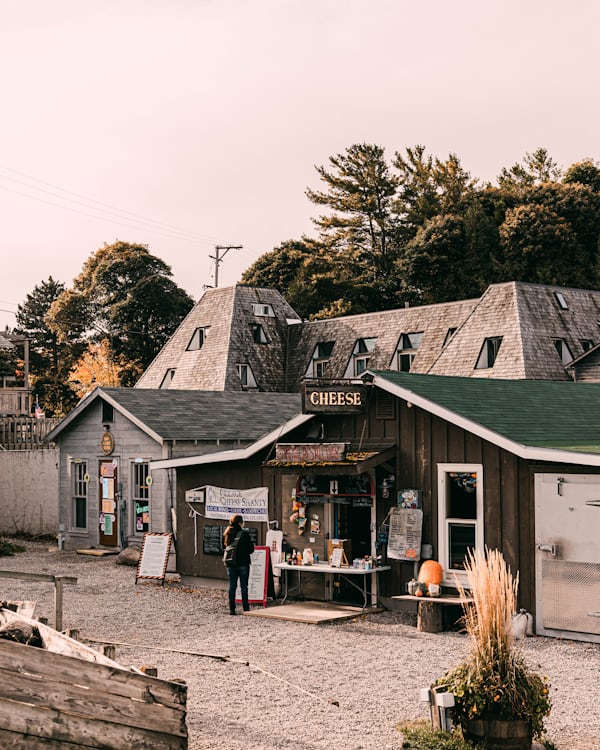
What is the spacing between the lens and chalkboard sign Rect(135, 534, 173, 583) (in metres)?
20.3

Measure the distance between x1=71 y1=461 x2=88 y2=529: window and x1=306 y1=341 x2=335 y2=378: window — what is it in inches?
651

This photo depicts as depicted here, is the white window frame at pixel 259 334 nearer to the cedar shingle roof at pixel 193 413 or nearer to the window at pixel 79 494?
the cedar shingle roof at pixel 193 413

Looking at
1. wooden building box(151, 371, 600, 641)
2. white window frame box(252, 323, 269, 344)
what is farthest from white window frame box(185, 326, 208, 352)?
wooden building box(151, 371, 600, 641)

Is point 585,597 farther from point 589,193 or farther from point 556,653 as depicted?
point 589,193

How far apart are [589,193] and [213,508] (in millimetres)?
38315

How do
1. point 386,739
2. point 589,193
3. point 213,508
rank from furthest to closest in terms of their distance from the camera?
point 589,193
point 213,508
point 386,739

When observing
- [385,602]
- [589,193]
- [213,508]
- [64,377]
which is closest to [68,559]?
[213,508]

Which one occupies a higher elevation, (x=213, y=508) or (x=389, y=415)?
(x=389, y=415)

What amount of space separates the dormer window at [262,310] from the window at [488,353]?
13252 mm

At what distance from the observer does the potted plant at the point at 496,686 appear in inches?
338

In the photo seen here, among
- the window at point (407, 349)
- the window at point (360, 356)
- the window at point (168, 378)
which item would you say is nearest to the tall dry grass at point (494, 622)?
the window at point (407, 349)

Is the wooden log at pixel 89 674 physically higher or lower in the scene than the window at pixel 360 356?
lower

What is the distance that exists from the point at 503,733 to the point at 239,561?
8630 mm

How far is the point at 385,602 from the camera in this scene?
16922 millimetres
